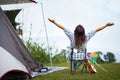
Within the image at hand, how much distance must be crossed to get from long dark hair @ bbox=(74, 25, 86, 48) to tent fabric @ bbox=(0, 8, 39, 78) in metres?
1.48

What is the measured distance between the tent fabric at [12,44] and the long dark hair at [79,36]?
148 cm

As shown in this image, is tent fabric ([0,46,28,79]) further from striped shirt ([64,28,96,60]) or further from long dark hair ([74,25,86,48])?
long dark hair ([74,25,86,48])

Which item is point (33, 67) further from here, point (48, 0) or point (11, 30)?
point (48, 0)

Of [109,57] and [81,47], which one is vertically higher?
[81,47]

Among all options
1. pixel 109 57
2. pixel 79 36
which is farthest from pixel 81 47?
pixel 109 57

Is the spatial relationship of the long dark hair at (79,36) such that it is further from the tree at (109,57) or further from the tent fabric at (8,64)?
the tree at (109,57)

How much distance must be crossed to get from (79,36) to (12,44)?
1939mm

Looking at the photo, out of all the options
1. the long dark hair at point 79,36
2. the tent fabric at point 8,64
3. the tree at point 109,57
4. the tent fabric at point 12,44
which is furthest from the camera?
the tree at point 109,57

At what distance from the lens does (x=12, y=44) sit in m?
5.56

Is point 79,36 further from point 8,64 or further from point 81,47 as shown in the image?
point 8,64

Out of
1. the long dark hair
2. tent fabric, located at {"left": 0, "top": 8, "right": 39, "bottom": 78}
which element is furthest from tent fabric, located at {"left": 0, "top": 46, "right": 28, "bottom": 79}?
the long dark hair

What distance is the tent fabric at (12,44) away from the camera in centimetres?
538

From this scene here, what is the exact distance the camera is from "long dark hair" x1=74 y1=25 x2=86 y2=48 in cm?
695

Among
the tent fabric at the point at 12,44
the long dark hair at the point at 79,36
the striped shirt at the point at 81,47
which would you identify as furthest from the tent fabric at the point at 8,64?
the long dark hair at the point at 79,36
